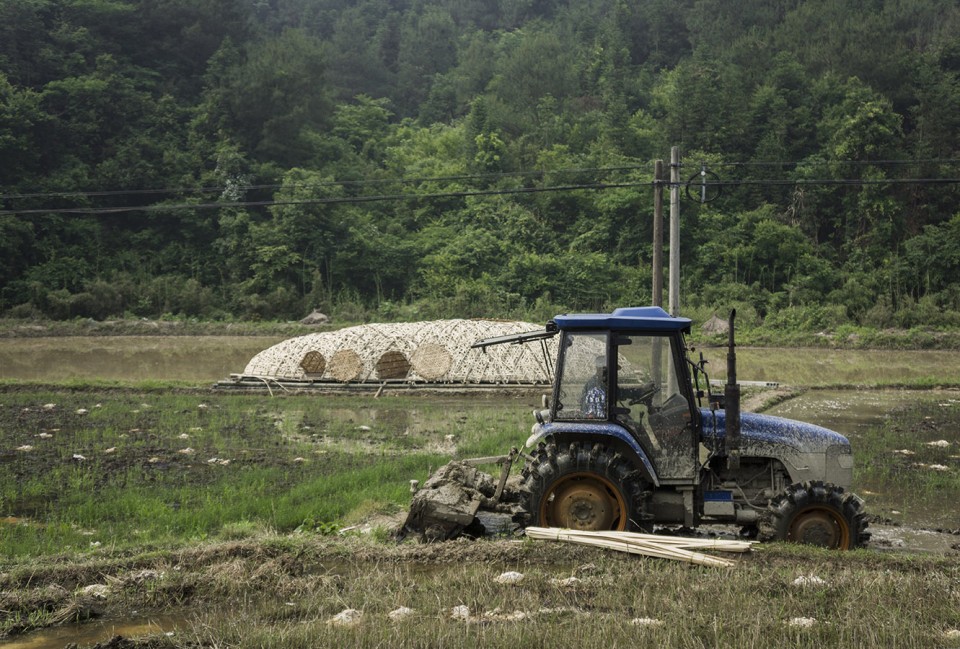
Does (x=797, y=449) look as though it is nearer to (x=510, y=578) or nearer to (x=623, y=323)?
(x=623, y=323)

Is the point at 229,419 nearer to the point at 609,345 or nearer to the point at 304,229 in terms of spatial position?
the point at 609,345

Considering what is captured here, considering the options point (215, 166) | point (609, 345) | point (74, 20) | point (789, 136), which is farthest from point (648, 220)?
→ point (609, 345)

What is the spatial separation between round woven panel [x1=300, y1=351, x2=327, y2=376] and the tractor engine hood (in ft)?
54.6

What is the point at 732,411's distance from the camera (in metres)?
8.76

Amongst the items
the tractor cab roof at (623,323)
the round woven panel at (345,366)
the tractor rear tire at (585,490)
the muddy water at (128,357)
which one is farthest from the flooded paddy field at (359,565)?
the muddy water at (128,357)

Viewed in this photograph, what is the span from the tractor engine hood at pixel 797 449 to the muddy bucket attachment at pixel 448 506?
93.7 inches

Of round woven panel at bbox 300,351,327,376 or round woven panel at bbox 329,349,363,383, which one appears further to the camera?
round woven panel at bbox 300,351,327,376

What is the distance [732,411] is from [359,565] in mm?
3738

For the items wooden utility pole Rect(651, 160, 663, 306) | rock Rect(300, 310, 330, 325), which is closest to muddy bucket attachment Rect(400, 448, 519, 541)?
wooden utility pole Rect(651, 160, 663, 306)

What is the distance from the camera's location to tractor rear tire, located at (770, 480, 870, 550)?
8.74 meters

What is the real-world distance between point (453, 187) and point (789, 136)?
17.9m

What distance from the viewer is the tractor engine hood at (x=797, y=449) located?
368 inches

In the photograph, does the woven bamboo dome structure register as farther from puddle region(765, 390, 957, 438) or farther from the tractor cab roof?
the tractor cab roof

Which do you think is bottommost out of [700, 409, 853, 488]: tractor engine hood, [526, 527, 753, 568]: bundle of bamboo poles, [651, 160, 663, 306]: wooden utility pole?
[526, 527, 753, 568]: bundle of bamboo poles
